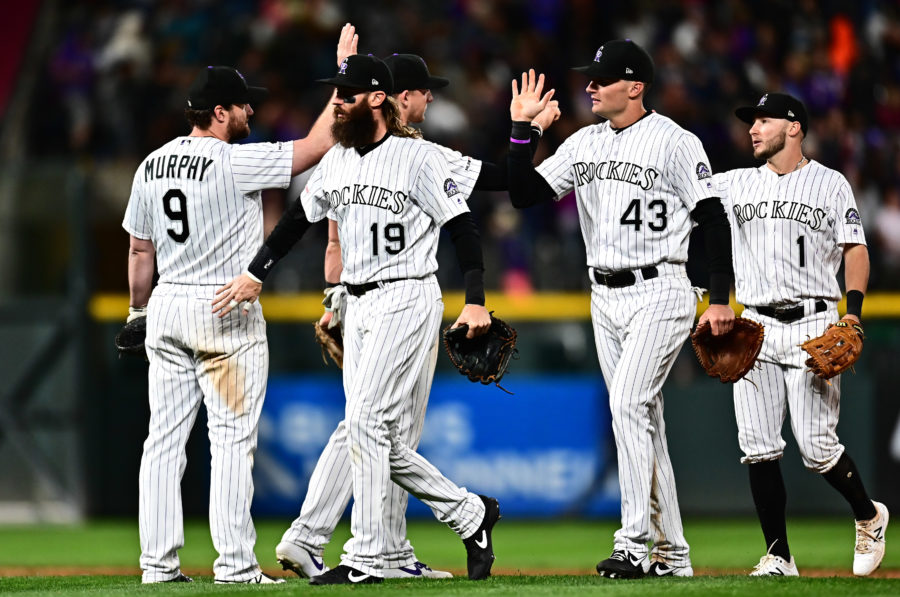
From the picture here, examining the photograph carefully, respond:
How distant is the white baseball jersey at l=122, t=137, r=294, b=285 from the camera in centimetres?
573

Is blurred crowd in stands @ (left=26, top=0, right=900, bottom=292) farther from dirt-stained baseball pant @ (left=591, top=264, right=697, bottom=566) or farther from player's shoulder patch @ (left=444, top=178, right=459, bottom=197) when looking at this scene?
player's shoulder patch @ (left=444, top=178, right=459, bottom=197)

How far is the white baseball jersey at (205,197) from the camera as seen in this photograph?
226 inches

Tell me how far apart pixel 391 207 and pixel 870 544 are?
2672 mm

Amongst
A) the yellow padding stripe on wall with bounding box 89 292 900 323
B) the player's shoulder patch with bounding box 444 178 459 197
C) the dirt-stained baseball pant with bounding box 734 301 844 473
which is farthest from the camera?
the yellow padding stripe on wall with bounding box 89 292 900 323

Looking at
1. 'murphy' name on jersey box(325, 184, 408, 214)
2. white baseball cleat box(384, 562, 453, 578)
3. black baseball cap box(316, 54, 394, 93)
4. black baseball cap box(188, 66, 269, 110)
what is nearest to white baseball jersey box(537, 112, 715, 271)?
'murphy' name on jersey box(325, 184, 408, 214)

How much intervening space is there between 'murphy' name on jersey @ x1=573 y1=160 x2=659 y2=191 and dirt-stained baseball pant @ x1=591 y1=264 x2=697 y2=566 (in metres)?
0.36

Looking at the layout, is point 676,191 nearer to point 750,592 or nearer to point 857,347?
point 857,347

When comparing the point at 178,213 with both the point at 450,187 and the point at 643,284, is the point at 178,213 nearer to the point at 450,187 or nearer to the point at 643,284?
the point at 450,187

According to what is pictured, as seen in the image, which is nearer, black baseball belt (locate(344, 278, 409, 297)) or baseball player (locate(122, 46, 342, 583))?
black baseball belt (locate(344, 278, 409, 297))

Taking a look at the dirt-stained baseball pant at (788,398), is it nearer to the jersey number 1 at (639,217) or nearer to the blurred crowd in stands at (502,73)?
the jersey number 1 at (639,217)

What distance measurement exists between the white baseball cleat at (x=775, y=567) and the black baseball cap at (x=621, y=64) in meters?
2.13

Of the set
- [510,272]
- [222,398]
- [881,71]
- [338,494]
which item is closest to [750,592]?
[338,494]

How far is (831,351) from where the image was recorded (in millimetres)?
5797

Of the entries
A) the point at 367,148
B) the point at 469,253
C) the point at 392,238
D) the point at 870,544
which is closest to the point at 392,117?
the point at 367,148
